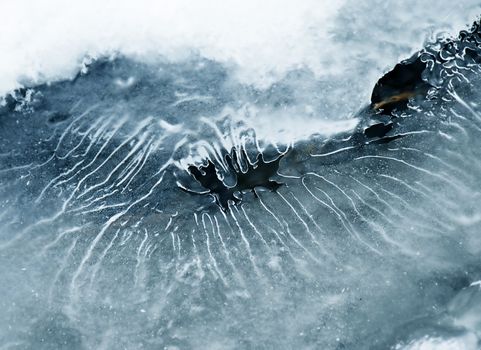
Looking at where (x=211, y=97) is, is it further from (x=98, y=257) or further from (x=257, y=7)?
(x=98, y=257)

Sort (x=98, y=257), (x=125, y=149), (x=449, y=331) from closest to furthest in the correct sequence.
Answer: (x=449, y=331) → (x=98, y=257) → (x=125, y=149)


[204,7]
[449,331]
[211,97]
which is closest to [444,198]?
[449,331]

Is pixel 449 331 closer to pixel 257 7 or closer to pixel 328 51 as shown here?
pixel 328 51

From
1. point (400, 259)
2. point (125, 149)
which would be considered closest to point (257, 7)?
point (125, 149)

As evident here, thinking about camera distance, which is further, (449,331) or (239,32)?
(239,32)

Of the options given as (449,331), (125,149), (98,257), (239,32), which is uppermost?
(239,32)

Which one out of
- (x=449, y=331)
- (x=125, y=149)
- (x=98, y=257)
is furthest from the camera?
(x=125, y=149)

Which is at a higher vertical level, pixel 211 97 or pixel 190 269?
pixel 211 97
